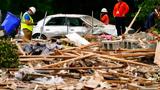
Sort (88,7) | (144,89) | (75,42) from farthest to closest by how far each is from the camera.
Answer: (88,7)
(75,42)
(144,89)

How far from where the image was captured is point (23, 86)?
526 inches

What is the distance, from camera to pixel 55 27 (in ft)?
104

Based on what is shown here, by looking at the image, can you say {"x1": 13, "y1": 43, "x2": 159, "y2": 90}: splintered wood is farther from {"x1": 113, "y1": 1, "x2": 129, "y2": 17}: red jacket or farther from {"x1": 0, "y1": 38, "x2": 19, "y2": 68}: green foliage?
{"x1": 113, "y1": 1, "x2": 129, "y2": 17}: red jacket

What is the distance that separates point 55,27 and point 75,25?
93 cm

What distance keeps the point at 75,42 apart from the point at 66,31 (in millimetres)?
10649

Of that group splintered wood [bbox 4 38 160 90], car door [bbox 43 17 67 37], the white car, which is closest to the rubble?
splintered wood [bbox 4 38 160 90]

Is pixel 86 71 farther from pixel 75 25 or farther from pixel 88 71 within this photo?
pixel 75 25

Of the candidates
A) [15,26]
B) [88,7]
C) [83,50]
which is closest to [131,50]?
[83,50]

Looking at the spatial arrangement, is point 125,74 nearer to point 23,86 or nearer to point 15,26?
point 23,86

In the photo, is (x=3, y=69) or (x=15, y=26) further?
(x=15, y=26)

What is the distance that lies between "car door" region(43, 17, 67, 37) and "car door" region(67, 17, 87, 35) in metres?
0.24

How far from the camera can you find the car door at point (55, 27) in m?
31.0

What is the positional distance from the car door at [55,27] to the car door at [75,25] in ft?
0.78

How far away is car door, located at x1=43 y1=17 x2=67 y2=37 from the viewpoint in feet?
102
